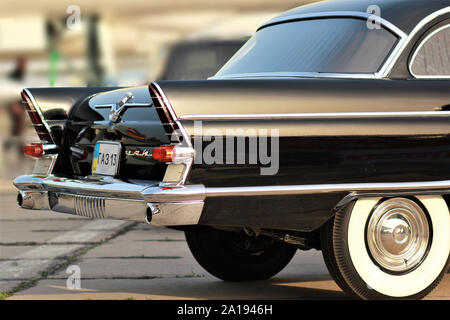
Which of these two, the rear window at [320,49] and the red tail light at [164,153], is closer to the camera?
the red tail light at [164,153]

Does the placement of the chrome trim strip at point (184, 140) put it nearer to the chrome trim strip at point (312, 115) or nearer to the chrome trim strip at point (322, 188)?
the chrome trim strip at point (312, 115)

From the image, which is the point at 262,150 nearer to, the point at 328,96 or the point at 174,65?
the point at 328,96

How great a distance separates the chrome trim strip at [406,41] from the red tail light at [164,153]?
1.47m

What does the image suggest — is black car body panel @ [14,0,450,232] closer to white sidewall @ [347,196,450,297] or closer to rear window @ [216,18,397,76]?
rear window @ [216,18,397,76]

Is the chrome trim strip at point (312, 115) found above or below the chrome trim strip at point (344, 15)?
below

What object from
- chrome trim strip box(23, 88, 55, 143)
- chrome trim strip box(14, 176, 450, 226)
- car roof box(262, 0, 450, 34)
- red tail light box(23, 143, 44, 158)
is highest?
car roof box(262, 0, 450, 34)

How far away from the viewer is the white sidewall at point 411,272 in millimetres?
5406

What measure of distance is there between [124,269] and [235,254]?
3.19 feet

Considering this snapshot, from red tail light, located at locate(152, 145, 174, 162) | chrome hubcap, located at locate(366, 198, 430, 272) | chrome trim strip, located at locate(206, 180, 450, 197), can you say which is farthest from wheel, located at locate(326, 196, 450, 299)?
red tail light, located at locate(152, 145, 174, 162)

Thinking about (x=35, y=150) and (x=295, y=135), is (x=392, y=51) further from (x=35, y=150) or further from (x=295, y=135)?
(x=35, y=150)

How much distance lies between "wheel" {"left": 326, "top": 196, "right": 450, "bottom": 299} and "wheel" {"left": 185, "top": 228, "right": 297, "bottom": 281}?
48.3 inches

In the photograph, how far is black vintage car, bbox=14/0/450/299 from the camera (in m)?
5.04

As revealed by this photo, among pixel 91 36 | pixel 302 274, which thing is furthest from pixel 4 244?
pixel 91 36

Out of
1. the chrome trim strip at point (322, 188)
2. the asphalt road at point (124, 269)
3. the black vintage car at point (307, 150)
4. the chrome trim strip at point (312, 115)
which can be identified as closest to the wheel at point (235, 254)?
the asphalt road at point (124, 269)
